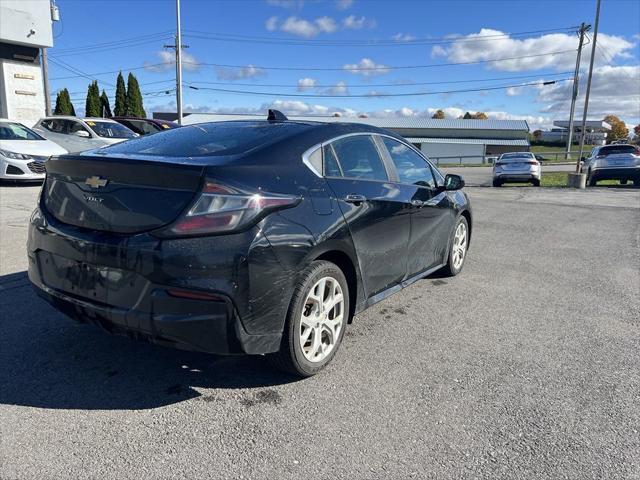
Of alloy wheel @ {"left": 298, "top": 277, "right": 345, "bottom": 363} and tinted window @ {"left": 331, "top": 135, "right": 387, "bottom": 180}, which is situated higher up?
tinted window @ {"left": 331, "top": 135, "right": 387, "bottom": 180}

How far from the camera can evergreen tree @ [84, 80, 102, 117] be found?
156ft

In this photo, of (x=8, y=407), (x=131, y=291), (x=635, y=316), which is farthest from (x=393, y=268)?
(x=8, y=407)

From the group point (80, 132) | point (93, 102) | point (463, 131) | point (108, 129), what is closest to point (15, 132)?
point (80, 132)

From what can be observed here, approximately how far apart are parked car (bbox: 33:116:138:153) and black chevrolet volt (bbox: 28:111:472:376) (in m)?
12.1

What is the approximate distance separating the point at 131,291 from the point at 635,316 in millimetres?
4357

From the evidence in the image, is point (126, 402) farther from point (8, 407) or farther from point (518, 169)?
point (518, 169)

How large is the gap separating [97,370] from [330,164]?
80.5 inches

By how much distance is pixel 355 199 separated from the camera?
357 centimetres

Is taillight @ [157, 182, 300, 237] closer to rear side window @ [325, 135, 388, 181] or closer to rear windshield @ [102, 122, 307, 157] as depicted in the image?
rear windshield @ [102, 122, 307, 157]

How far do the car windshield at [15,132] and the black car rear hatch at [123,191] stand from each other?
36.6 ft

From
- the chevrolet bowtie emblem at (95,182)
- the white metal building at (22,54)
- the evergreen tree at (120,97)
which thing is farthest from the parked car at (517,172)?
the evergreen tree at (120,97)

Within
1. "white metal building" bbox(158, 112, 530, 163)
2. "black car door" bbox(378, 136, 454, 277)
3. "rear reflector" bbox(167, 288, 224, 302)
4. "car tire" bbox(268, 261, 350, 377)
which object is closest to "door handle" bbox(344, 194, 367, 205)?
"car tire" bbox(268, 261, 350, 377)

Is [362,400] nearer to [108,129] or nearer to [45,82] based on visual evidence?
[108,129]

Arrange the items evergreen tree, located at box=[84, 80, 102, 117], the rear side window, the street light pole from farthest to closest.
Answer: evergreen tree, located at box=[84, 80, 102, 117] < the street light pole < the rear side window
